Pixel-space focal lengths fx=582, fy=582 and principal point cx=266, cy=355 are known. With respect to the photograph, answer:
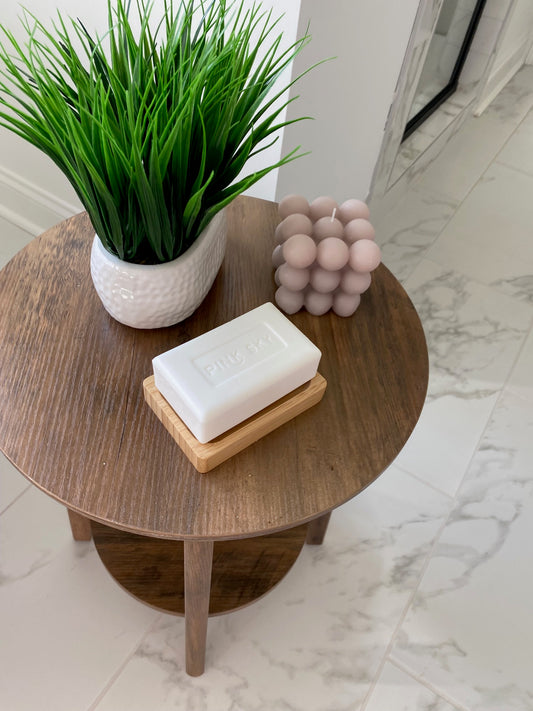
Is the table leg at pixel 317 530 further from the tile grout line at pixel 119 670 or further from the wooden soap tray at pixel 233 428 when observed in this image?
the wooden soap tray at pixel 233 428

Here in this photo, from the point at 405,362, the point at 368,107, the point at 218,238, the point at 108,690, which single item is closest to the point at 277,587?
the point at 108,690

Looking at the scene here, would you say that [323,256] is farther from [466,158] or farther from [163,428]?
[466,158]

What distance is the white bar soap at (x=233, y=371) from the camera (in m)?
0.55

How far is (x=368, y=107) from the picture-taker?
1213mm

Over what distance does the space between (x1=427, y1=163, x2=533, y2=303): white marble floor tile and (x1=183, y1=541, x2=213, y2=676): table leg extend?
47.2 inches

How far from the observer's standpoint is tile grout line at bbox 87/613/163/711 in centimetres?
89

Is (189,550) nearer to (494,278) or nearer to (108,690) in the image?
(108,690)

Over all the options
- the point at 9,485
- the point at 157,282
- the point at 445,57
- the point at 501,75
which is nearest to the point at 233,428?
the point at 157,282

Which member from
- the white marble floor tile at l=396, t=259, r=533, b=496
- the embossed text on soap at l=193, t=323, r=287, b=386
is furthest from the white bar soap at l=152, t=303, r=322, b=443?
the white marble floor tile at l=396, t=259, r=533, b=496

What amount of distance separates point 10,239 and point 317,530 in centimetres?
109

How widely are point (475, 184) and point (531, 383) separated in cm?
82

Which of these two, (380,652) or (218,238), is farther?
(380,652)

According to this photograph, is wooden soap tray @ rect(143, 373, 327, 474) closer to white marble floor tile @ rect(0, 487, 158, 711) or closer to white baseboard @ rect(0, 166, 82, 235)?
white marble floor tile @ rect(0, 487, 158, 711)

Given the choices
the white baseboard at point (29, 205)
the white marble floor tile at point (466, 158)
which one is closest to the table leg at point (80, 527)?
the white baseboard at point (29, 205)
